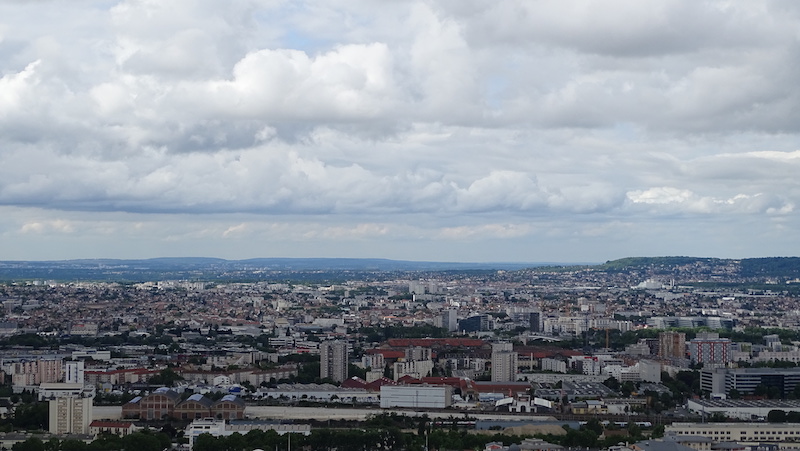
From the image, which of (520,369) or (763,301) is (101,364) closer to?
(520,369)

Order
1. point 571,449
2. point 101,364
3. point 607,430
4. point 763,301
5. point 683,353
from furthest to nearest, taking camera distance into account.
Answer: point 763,301 → point 683,353 → point 101,364 → point 607,430 → point 571,449

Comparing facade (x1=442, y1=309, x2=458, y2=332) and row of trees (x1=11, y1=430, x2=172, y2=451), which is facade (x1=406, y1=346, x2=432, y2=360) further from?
row of trees (x1=11, y1=430, x2=172, y2=451)

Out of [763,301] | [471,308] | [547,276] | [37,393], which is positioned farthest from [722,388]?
[547,276]

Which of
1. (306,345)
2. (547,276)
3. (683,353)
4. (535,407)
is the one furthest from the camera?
(547,276)

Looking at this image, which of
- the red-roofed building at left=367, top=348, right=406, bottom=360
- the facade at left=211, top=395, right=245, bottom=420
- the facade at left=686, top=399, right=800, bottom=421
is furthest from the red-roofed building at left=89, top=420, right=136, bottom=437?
the red-roofed building at left=367, top=348, right=406, bottom=360

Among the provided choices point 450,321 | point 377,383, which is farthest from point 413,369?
point 450,321

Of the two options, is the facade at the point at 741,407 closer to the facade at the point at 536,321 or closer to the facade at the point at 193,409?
the facade at the point at 193,409
